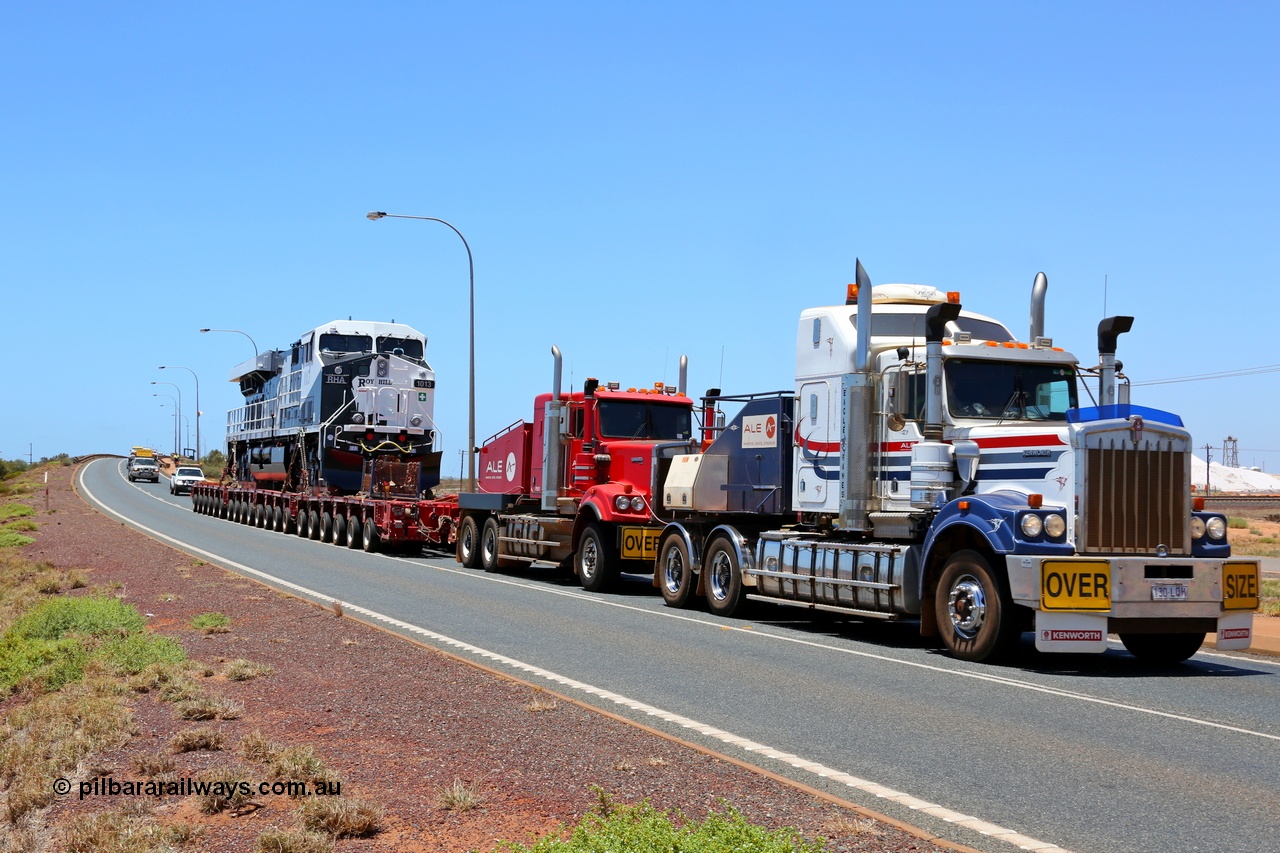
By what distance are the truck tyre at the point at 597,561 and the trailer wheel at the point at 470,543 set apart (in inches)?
212

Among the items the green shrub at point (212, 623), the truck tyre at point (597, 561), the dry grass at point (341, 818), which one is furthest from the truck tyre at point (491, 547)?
the dry grass at point (341, 818)

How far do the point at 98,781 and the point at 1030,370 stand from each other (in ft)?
33.2

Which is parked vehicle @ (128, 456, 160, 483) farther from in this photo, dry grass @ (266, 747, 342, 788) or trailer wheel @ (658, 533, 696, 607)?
dry grass @ (266, 747, 342, 788)

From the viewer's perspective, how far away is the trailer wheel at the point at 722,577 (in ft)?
53.8

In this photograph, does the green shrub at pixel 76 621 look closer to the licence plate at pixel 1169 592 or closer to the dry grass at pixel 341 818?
the dry grass at pixel 341 818

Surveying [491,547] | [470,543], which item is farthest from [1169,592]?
[470,543]

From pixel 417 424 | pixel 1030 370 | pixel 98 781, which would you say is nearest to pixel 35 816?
pixel 98 781

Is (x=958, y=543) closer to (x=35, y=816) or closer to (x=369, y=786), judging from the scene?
(x=369, y=786)

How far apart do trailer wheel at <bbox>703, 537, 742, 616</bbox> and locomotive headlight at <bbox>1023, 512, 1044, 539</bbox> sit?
16.8 feet

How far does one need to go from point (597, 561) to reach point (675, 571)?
2.25 meters

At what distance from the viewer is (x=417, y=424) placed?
3278 cm

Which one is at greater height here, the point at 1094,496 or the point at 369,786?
the point at 1094,496

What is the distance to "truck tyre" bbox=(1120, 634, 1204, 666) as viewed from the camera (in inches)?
500

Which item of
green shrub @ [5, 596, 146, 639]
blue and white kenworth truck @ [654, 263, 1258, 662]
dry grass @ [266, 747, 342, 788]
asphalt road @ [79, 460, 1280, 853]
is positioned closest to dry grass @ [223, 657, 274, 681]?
asphalt road @ [79, 460, 1280, 853]
